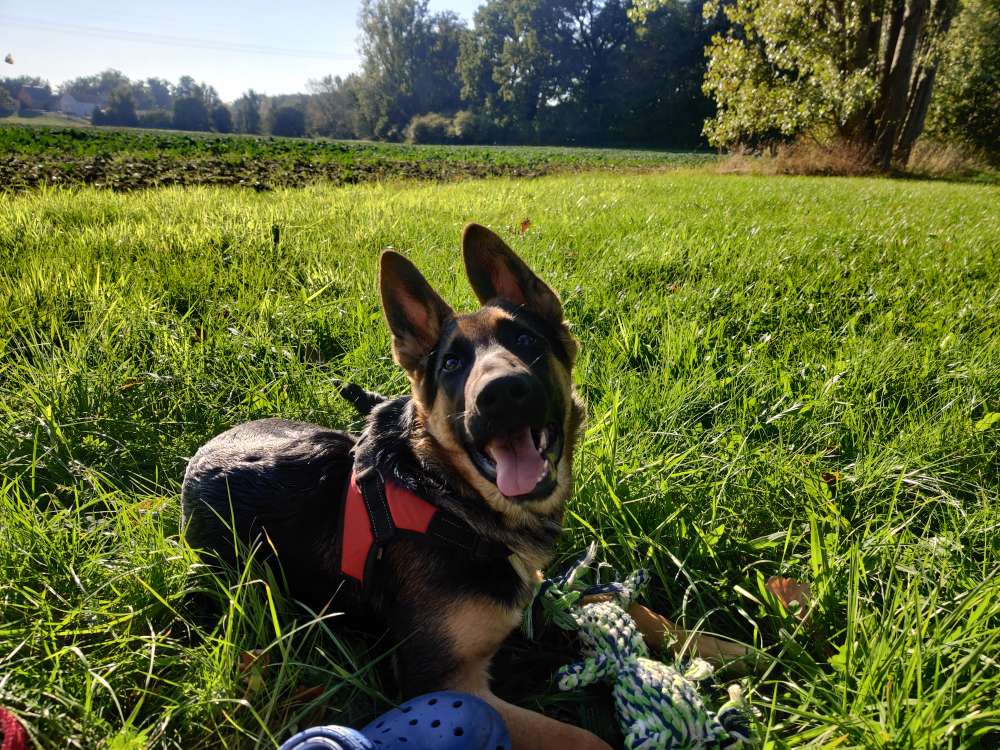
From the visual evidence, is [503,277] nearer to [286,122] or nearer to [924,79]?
[924,79]

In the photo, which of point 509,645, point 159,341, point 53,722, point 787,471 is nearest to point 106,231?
point 159,341

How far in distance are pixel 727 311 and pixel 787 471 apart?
7.14 feet

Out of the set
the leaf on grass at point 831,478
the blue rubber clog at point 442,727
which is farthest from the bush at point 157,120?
the blue rubber clog at point 442,727

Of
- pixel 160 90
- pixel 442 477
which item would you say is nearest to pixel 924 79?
pixel 442 477

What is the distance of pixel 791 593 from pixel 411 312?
5.91 ft

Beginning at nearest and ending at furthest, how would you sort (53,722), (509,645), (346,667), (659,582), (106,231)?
(53,722) → (346,667) → (509,645) → (659,582) → (106,231)

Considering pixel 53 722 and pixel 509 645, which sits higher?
pixel 53 722

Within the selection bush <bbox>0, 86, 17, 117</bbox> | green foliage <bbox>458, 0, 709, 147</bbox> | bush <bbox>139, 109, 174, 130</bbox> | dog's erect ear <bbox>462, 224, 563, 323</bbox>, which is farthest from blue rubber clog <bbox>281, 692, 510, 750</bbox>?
bush <bbox>0, 86, 17, 117</bbox>

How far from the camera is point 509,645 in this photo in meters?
2.00

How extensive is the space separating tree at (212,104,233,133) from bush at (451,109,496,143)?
43.3m

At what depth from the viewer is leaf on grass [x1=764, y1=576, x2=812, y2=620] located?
187cm

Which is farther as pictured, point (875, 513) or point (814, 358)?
point (814, 358)

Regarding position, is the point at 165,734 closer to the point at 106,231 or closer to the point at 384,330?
the point at 384,330

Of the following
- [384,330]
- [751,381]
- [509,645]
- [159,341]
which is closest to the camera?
[509,645]
